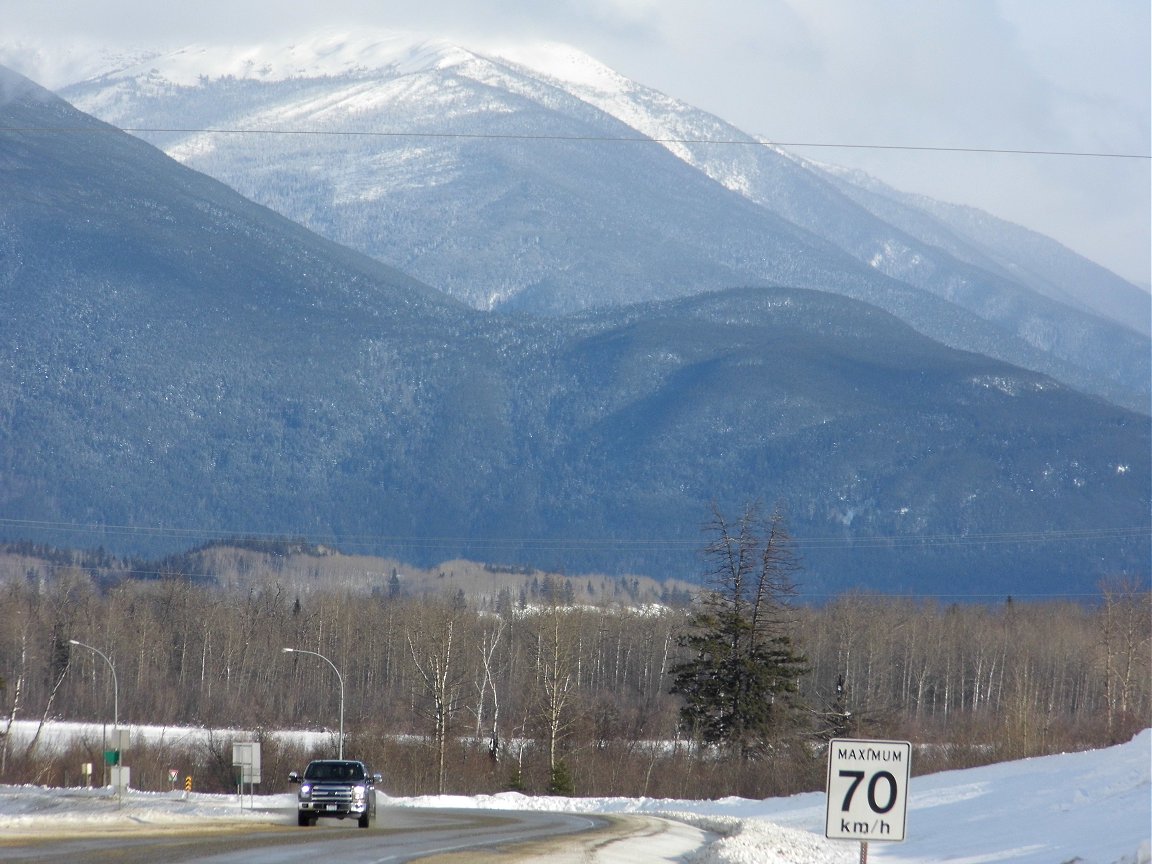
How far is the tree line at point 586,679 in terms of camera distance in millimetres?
77500

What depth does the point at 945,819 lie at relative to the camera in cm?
4144

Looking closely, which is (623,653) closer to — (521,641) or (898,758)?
(521,641)

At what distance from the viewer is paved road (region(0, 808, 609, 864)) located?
25.9 meters

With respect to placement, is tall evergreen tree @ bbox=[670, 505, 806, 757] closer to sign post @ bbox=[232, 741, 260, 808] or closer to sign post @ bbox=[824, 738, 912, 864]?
sign post @ bbox=[232, 741, 260, 808]

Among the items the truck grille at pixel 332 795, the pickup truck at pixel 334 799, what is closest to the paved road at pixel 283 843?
the pickup truck at pixel 334 799

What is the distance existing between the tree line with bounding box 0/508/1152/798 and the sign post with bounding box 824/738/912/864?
46.4 meters

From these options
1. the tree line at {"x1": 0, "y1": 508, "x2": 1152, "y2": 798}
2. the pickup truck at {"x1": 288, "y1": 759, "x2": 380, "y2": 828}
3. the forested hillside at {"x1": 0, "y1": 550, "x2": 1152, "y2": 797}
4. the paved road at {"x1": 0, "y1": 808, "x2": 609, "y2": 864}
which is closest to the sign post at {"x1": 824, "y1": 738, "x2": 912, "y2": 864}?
the paved road at {"x1": 0, "y1": 808, "x2": 609, "y2": 864}

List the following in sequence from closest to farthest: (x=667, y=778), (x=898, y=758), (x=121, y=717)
Result: (x=898, y=758), (x=667, y=778), (x=121, y=717)

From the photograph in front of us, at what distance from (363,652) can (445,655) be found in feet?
241

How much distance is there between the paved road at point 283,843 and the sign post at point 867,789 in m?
10.6

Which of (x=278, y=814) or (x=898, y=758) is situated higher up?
(x=898, y=758)

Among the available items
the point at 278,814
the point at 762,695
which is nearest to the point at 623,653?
the point at 762,695

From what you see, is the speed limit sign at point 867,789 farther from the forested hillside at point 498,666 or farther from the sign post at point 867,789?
the forested hillside at point 498,666

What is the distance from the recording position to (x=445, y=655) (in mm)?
87875
